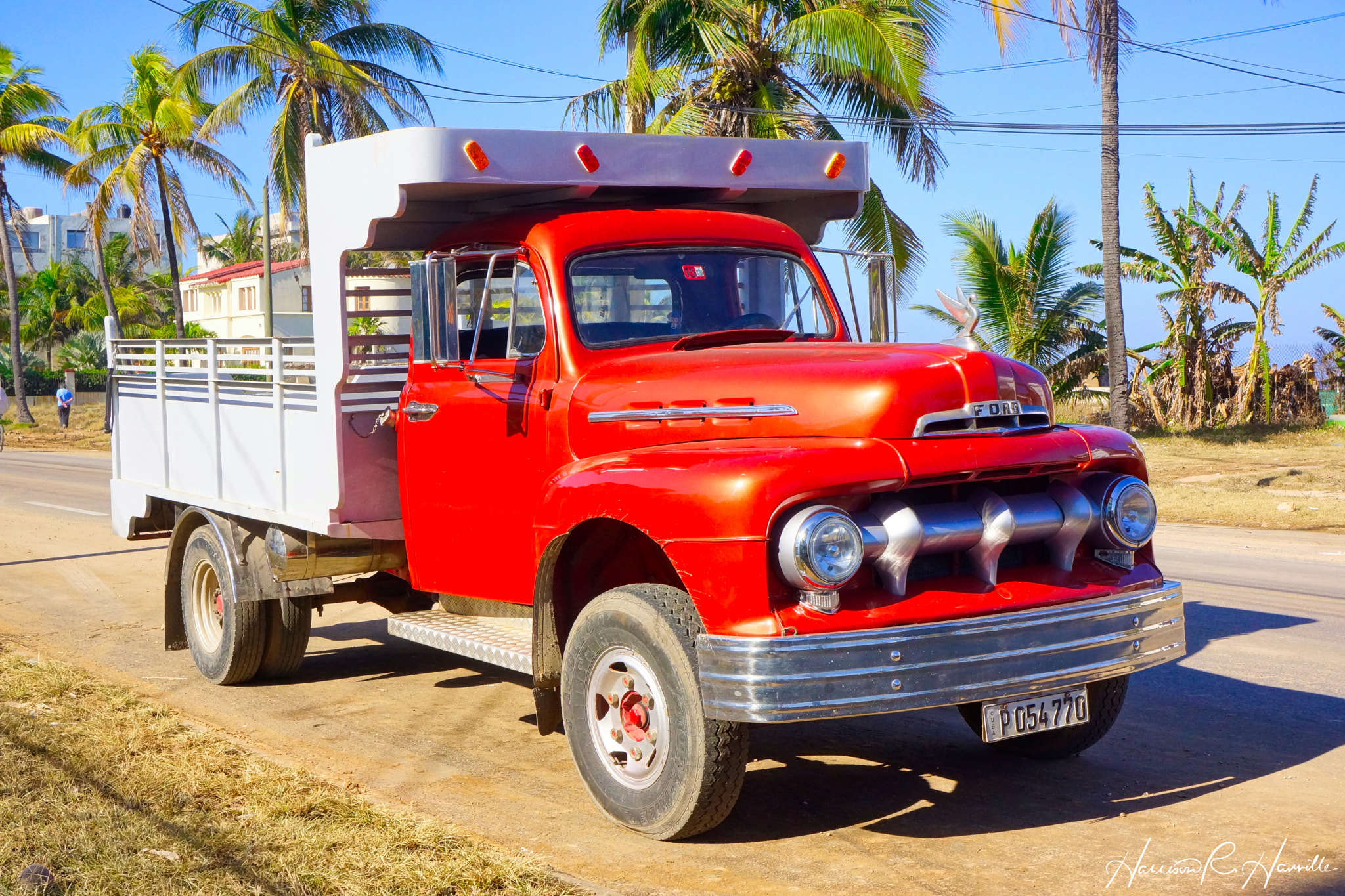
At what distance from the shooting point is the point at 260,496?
278 inches

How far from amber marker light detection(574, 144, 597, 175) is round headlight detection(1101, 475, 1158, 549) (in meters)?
2.62

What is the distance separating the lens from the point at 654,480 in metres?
4.57

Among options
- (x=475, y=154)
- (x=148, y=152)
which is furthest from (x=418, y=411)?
(x=148, y=152)

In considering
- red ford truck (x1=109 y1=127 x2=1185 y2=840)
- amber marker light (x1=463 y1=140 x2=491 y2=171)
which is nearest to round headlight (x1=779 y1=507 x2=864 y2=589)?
red ford truck (x1=109 y1=127 x2=1185 y2=840)

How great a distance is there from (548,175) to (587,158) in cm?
20

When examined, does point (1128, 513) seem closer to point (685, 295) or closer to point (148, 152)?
point (685, 295)

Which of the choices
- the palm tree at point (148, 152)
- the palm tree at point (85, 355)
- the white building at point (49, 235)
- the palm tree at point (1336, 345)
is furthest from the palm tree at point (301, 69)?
the white building at point (49, 235)

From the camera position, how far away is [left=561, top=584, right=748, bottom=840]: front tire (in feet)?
14.6

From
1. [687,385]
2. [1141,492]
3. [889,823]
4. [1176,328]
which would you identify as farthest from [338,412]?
[1176,328]

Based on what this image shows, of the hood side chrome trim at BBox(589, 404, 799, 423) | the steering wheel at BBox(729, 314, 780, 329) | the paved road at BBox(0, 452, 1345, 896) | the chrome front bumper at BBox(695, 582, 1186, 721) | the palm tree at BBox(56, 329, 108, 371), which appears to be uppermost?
the palm tree at BBox(56, 329, 108, 371)

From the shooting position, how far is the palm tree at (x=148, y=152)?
1396 inches

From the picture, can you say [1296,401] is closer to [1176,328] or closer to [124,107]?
[1176,328]

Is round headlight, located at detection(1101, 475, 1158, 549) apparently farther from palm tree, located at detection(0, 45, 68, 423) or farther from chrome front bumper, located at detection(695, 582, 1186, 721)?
palm tree, located at detection(0, 45, 68, 423)

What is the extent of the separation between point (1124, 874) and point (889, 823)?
90cm
